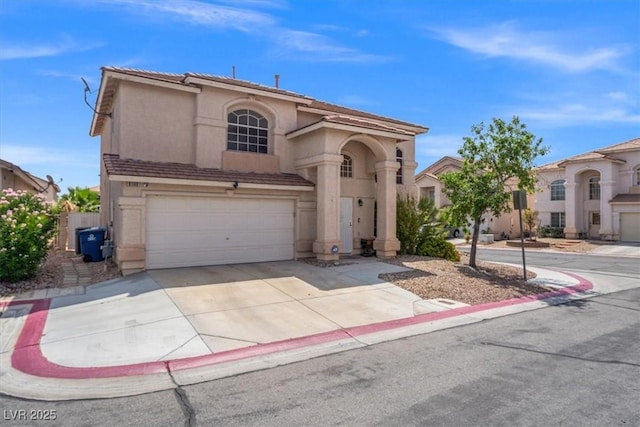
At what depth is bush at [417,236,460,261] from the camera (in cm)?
1594

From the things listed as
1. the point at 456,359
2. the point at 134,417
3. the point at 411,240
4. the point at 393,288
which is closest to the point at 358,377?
the point at 456,359

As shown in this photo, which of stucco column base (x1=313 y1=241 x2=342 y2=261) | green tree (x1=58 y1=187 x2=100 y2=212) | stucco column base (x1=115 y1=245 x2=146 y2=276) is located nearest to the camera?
stucco column base (x1=115 y1=245 x2=146 y2=276)

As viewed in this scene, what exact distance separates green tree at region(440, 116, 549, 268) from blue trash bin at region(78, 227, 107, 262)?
1204 cm

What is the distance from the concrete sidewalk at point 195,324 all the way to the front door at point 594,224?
25071mm

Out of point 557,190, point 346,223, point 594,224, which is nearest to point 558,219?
point 557,190

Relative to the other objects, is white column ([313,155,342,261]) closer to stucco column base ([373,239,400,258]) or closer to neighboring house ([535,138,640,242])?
stucco column base ([373,239,400,258])

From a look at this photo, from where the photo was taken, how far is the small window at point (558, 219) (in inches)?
1379

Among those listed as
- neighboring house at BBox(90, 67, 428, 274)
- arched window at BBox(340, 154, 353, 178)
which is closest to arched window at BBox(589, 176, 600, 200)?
neighboring house at BBox(90, 67, 428, 274)

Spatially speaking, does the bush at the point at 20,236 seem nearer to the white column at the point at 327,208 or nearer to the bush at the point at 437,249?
the white column at the point at 327,208

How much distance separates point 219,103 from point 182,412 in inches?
437

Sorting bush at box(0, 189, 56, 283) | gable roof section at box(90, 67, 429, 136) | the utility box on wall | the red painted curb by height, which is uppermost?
gable roof section at box(90, 67, 429, 136)

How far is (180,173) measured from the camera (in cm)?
1193

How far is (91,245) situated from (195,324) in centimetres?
821

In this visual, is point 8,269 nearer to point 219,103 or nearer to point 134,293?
point 134,293
